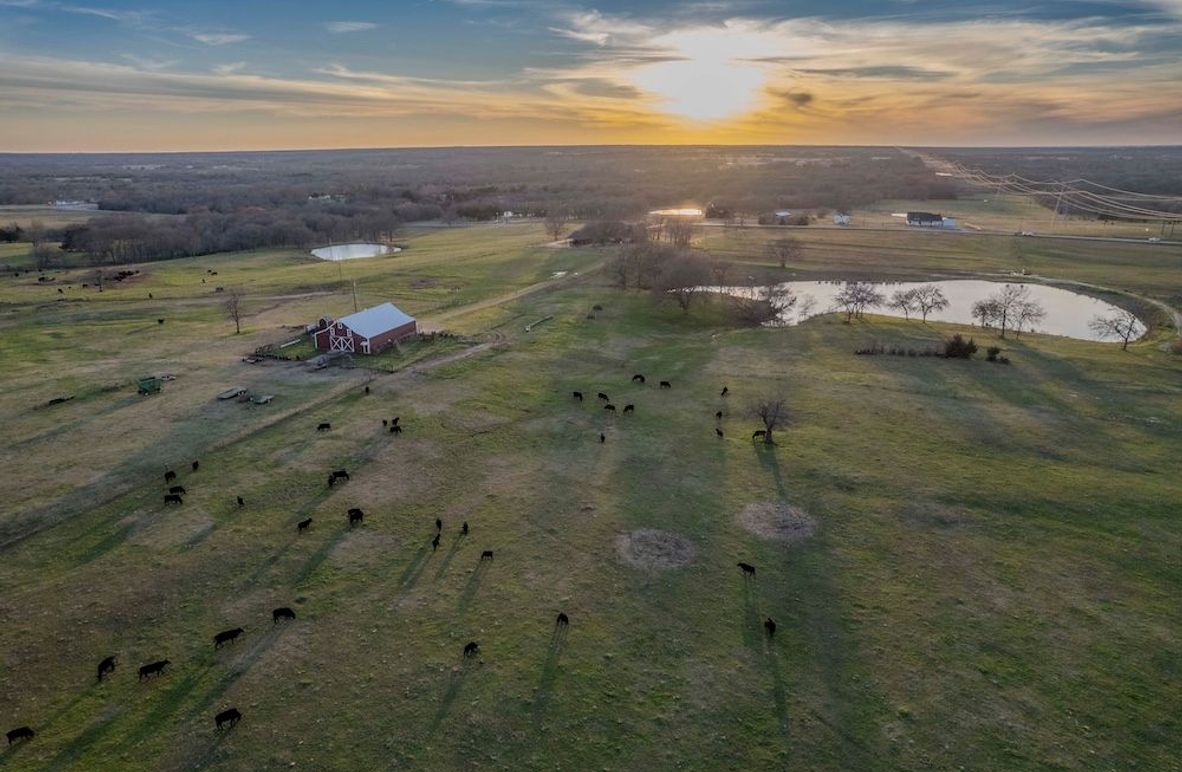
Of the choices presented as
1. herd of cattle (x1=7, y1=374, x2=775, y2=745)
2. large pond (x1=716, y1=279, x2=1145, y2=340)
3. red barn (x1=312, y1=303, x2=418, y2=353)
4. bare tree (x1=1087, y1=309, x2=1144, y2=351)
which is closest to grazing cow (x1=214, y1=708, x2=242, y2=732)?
herd of cattle (x1=7, y1=374, x2=775, y2=745)

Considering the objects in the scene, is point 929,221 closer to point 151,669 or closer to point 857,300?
point 857,300

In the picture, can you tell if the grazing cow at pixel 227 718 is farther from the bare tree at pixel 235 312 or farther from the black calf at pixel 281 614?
the bare tree at pixel 235 312

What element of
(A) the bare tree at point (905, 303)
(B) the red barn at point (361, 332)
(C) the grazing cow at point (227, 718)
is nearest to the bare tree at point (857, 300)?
(A) the bare tree at point (905, 303)

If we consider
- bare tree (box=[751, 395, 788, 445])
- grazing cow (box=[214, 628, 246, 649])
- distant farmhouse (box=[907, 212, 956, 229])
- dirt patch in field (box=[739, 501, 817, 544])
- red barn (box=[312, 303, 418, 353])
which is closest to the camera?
grazing cow (box=[214, 628, 246, 649])

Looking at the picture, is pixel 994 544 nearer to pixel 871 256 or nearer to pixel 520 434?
pixel 520 434

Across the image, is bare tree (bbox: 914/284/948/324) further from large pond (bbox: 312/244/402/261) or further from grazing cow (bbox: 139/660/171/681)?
large pond (bbox: 312/244/402/261)

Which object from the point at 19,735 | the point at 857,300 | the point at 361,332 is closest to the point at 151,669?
the point at 19,735
